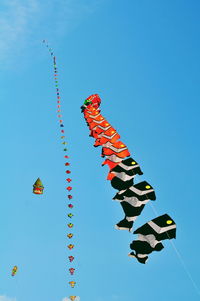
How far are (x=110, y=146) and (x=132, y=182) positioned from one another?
17.3 feet

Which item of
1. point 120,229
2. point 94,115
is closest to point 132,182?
point 120,229

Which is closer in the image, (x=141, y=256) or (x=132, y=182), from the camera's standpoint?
(x=141, y=256)

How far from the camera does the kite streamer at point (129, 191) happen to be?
24.8 meters

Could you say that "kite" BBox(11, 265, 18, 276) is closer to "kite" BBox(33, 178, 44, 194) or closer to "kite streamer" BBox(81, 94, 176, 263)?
"kite" BBox(33, 178, 44, 194)

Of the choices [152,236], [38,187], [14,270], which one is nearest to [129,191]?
[152,236]

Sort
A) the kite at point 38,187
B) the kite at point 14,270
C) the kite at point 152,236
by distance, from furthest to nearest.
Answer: the kite at point 14,270, the kite at point 38,187, the kite at point 152,236

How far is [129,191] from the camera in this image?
27969 millimetres

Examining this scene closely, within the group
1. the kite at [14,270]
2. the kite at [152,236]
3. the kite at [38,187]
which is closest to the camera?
the kite at [152,236]

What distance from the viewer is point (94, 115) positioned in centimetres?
3897

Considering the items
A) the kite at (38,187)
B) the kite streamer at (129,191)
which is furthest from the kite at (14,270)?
the kite streamer at (129,191)

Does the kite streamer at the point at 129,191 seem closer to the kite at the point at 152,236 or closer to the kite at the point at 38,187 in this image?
the kite at the point at 152,236

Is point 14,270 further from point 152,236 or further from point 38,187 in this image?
point 152,236

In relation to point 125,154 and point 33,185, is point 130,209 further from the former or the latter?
point 33,185

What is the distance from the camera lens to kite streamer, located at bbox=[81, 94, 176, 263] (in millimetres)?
24812
